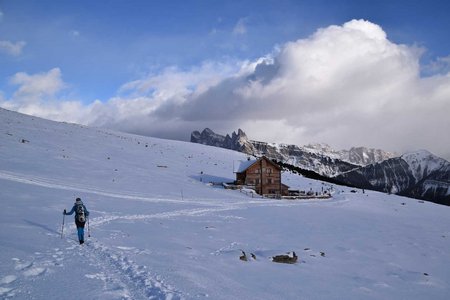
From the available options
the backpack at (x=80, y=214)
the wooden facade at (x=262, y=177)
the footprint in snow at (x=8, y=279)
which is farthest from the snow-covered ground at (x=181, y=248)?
the wooden facade at (x=262, y=177)

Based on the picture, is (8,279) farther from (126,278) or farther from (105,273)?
(126,278)

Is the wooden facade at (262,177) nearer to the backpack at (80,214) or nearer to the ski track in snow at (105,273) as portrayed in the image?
the backpack at (80,214)

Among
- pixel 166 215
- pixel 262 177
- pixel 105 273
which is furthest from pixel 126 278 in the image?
pixel 262 177

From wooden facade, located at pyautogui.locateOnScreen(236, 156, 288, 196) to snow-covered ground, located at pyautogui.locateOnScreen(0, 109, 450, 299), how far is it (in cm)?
2157

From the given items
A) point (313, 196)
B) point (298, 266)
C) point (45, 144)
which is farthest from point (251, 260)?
point (45, 144)

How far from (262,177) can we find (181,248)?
2023 inches

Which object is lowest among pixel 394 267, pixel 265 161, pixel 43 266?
pixel 394 267

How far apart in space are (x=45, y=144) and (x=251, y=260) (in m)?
56.8

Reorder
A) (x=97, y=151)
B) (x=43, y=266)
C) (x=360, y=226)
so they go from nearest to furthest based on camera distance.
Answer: (x=43, y=266), (x=360, y=226), (x=97, y=151)

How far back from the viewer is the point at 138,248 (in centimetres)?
1655

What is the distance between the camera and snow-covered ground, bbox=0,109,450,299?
37.4 feet

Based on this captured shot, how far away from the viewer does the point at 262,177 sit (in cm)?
6850

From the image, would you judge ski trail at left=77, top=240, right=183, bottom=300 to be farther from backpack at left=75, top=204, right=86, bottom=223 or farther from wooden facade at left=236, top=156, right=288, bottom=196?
wooden facade at left=236, top=156, right=288, bottom=196

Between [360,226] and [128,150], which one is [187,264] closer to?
[360,226]
